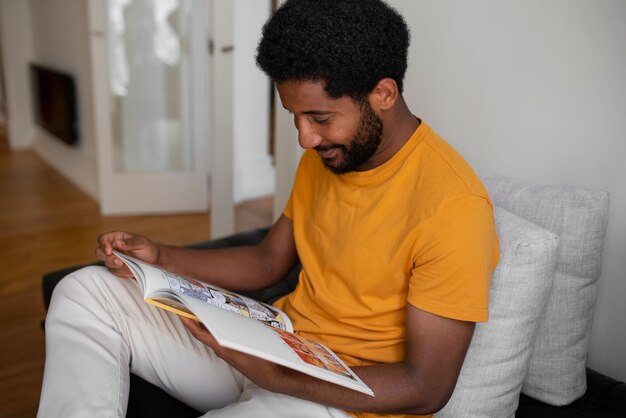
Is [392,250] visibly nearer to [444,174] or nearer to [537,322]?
[444,174]

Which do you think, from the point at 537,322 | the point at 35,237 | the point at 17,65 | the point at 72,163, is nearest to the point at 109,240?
the point at 537,322

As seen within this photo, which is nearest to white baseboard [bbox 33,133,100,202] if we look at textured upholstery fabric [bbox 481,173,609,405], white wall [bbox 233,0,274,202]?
white wall [bbox 233,0,274,202]

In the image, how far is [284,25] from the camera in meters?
1.01

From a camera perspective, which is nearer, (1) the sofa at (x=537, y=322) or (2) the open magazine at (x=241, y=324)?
(2) the open magazine at (x=241, y=324)

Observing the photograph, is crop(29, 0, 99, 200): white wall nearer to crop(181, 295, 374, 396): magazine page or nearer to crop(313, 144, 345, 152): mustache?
crop(313, 144, 345, 152): mustache

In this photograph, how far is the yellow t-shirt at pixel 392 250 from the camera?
95 centimetres

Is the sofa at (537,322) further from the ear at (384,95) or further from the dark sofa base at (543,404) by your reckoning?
the ear at (384,95)

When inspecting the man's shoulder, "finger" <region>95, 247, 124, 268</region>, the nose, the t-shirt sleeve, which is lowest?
"finger" <region>95, 247, 124, 268</region>

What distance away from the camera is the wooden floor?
1974mm

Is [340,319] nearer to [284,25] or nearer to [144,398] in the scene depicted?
[144,398]

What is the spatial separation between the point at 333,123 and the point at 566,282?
57 centimetres

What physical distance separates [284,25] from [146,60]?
277 cm

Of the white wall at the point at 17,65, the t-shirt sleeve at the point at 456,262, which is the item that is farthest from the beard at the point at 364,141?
A: the white wall at the point at 17,65

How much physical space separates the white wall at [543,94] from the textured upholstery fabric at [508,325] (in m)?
0.28
